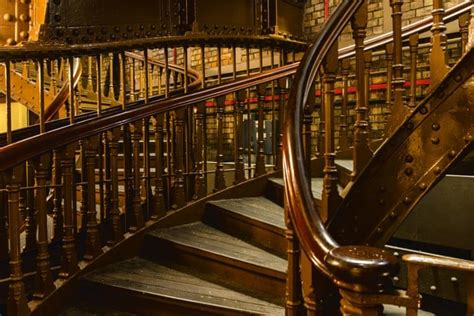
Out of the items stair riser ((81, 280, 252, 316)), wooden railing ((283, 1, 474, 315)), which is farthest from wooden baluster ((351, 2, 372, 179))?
stair riser ((81, 280, 252, 316))

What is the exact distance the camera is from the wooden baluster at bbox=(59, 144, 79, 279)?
2.11 m

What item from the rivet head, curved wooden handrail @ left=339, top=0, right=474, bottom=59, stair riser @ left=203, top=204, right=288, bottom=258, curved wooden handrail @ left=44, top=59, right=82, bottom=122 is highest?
the rivet head

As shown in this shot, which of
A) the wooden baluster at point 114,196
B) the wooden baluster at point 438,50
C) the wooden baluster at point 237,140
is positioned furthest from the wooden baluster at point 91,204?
the wooden baluster at point 438,50

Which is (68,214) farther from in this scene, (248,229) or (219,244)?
(248,229)

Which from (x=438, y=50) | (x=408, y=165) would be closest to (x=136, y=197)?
Result: (x=408, y=165)

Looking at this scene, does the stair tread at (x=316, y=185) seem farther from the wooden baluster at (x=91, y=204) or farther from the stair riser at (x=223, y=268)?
the wooden baluster at (x=91, y=204)

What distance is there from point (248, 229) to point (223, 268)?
1.14 feet

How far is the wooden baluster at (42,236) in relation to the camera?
1.99 m

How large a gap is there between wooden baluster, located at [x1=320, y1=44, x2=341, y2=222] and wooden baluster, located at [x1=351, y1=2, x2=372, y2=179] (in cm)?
13

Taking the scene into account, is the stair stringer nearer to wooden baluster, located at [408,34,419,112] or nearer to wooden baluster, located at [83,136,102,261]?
wooden baluster, located at [408,34,419,112]

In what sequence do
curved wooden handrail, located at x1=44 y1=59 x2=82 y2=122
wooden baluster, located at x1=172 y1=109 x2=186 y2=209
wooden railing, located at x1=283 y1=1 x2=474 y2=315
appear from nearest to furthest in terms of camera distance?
1. wooden railing, located at x1=283 y1=1 x2=474 y2=315
2. wooden baluster, located at x1=172 y1=109 x2=186 y2=209
3. curved wooden handrail, located at x1=44 y1=59 x2=82 y2=122

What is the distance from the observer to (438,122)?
178 centimetres

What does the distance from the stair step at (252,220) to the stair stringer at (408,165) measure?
1.86 feet

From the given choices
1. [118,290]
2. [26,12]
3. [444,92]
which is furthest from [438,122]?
[26,12]
